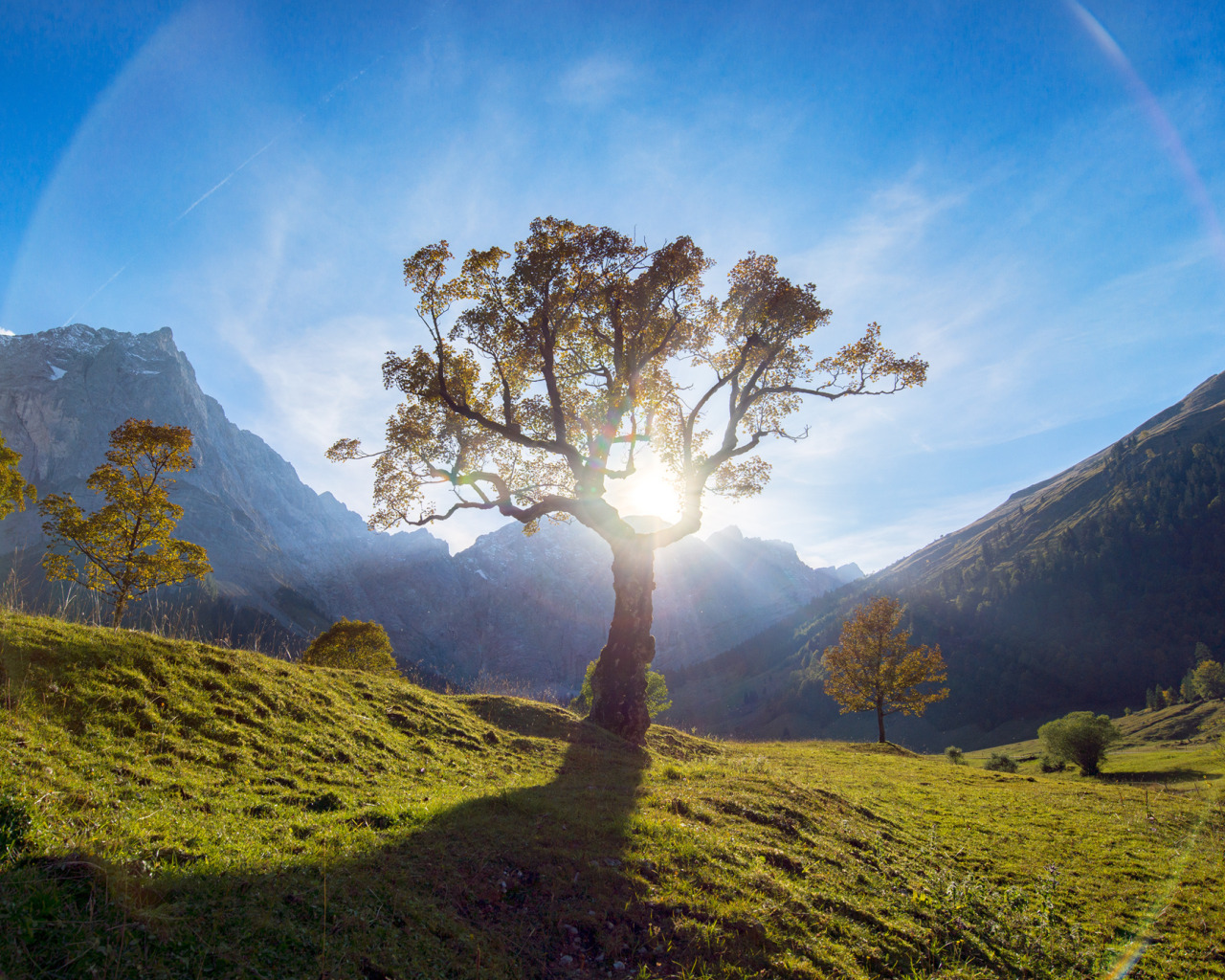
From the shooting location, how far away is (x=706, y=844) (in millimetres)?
8297

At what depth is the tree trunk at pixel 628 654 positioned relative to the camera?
62.7ft

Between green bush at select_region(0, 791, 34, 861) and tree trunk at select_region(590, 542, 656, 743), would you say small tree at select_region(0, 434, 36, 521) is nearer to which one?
tree trunk at select_region(590, 542, 656, 743)

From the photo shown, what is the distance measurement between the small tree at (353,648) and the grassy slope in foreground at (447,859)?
2574 cm

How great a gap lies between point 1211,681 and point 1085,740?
131 metres

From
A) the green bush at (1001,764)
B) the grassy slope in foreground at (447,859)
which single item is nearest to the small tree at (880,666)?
the green bush at (1001,764)

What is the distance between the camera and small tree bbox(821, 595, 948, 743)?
42.4 metres

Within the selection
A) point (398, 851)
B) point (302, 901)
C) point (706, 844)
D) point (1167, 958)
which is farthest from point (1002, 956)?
point (302, 901)

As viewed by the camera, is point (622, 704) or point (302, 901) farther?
point (622, 704)

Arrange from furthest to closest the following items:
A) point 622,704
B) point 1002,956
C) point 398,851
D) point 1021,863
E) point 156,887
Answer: point 622,704
point 1021,863
point 1002,956
point 398,851
point 156,887

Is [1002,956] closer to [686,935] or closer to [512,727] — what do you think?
[686,935]

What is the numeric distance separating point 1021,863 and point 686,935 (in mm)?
10149

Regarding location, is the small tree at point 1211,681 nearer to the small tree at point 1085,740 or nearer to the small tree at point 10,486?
the small tree at point 1085,740

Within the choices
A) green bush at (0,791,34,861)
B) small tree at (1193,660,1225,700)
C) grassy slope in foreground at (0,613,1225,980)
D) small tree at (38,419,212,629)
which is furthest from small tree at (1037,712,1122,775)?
small tree at (1193,660,1225,700)

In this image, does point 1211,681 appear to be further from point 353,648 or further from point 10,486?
point 10,486
